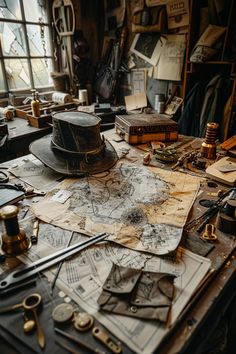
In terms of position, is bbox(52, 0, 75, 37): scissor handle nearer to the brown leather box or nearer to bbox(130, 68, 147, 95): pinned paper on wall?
bbox(130, 68, 147, 95): pinned paper on wall

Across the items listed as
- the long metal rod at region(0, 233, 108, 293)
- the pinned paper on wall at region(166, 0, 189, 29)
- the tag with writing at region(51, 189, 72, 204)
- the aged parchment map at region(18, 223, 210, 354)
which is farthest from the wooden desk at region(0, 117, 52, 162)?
the pinned paper on wall at region(166, 0, 189, 29)

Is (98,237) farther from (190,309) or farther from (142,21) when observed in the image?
(142,21)

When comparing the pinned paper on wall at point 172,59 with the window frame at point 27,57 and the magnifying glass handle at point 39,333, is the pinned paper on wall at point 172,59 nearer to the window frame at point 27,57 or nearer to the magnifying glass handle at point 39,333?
the window frame at point 27,57

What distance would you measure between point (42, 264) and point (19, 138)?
61.1 inches

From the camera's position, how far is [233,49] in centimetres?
240

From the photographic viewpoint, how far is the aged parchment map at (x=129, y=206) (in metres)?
0.98

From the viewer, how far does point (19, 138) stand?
7.02 feet

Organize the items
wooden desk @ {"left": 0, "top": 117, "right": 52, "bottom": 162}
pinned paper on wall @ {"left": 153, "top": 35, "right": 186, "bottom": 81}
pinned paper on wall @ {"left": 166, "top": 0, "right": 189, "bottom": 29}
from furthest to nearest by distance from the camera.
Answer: pinned paper on wall @ {"left": 153, "top": 35, "right": 186, "bottom": 81}, pinned paper on wall @ {"left": 166, "top": 0, "right": 189, "bottom": 29}, wooden desk @ {"left": 0, "top": 117, "right": 52, "bottom": 162}

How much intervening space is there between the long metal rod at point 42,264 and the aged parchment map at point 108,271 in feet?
0.06

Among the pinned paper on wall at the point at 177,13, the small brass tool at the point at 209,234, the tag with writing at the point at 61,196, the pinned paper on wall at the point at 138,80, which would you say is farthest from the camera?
the pinned paper on wall at the point at 138,80

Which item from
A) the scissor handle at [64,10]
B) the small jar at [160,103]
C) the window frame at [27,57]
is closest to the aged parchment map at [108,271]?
the small jar at [160,103]

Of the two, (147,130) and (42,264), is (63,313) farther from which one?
(147,130)

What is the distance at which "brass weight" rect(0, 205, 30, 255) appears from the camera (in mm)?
865

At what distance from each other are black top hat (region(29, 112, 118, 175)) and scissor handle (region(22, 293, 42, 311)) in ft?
2.53
